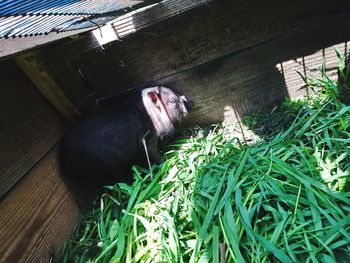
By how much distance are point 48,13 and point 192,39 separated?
1424mm

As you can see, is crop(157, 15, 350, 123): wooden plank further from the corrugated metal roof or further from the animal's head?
the corrugated metal roof

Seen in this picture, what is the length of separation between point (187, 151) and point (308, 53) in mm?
1282

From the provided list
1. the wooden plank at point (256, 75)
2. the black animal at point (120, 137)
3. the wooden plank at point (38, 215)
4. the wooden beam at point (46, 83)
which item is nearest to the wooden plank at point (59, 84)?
the wooden beam at point (46, 83)

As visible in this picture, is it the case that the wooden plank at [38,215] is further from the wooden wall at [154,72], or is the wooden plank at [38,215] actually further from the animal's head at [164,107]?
the animal's head at [164,107]

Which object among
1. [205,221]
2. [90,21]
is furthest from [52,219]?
[90,21]

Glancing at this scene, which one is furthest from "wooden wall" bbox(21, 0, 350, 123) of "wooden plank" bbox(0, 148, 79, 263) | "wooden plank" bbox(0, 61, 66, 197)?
"wooden plank" bbox(0, 148, 79, 263)

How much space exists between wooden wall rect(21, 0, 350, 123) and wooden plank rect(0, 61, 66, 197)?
348 millimetres

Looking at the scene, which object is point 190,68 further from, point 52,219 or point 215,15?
point 52,219

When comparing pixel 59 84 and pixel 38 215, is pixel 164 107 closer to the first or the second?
pixel 59 84

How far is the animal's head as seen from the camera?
2.66 meters

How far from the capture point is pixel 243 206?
1731 millimetres

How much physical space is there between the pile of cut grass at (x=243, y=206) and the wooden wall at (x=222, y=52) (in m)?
0.39

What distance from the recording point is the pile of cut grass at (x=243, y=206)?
1.56 meters

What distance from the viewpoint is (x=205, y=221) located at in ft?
5.70
